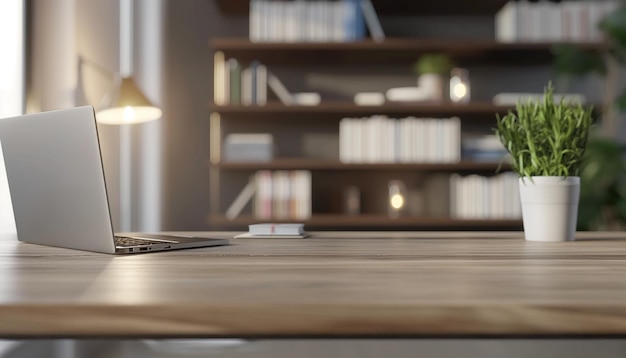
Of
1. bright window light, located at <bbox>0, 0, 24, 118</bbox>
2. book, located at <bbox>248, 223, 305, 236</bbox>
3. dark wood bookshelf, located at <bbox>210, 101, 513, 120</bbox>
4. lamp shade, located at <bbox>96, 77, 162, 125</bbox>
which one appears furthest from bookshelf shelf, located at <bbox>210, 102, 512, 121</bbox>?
book, located at <bbox>248, 223, 305, 236</bbox>

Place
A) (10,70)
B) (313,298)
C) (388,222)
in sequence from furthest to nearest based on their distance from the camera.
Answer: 1. (388,222)
2. (10,70)
3. (313,298)

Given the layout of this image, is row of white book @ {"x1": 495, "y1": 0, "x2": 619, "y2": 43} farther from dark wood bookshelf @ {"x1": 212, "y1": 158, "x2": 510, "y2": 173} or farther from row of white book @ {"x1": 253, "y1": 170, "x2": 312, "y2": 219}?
row of white book @ {"x1": 253, "y1": 170, "x2": 312, "y2": 219}

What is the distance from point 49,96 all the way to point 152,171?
40.0 inches

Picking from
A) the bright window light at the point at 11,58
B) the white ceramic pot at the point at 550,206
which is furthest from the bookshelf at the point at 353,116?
the white ceramic pot at the point at 550,206

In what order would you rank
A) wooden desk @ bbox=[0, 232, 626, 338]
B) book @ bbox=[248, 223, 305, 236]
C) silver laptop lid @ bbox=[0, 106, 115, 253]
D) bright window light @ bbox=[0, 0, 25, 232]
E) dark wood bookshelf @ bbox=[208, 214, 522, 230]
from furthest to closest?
dark wood bookshelf @ bbox=[208, 214, 522, 230] → bright window light @ bbox=[0, 0, 25, 232] → book @ bbox=[248, 223, 305, 236] → silver laptop lid @ bbox=[0, 106, 115, 253] → wooden desk @ bbox=[0, 232, 626, 338]

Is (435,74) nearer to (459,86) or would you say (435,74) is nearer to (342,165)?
(459,86)

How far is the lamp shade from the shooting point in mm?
2332

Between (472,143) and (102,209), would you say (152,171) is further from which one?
(102,209)

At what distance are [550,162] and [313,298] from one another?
0.72 metres

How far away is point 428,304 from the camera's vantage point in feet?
1.58

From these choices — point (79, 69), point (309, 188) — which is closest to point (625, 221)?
point (309, 188)

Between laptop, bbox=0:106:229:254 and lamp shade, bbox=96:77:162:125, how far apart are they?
1.34 metres

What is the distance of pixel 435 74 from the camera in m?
3.18

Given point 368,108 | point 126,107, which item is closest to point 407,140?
point 368,108
